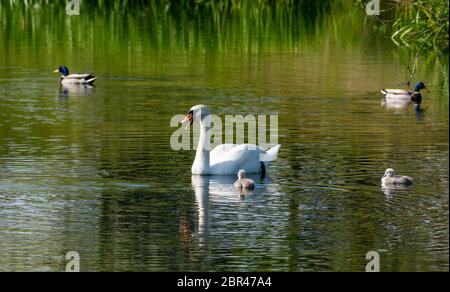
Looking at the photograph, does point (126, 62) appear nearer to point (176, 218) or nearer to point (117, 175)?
point (117, 175)

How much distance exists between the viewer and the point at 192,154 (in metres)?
19.2

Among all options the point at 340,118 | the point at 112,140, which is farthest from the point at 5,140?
the point at 340,118

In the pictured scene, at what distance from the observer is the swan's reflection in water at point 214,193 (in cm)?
1514

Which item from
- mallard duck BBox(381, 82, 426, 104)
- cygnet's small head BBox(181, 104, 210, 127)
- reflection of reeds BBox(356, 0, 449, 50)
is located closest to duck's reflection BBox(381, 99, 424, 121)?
mallard duck BBox(381, 82, 426, 104)

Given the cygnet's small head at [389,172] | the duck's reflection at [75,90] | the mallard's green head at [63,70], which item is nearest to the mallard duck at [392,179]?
the cygnet's small head at [389,172]

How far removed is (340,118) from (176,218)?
7717 mm

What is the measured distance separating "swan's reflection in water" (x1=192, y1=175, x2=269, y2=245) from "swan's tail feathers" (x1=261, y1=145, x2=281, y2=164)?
374 mm

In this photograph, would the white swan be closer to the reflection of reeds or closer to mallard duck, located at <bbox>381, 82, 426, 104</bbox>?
the reflection of reeds

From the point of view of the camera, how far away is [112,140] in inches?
786

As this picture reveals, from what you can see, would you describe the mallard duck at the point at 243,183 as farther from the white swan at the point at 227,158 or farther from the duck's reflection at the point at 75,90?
the duck's reflection at the point at 75,90

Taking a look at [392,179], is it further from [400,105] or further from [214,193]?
[400,105]

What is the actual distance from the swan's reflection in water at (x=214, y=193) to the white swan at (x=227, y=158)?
0.11 meters

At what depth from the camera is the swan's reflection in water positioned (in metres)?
15.1

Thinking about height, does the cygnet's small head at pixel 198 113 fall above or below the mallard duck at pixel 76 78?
above
